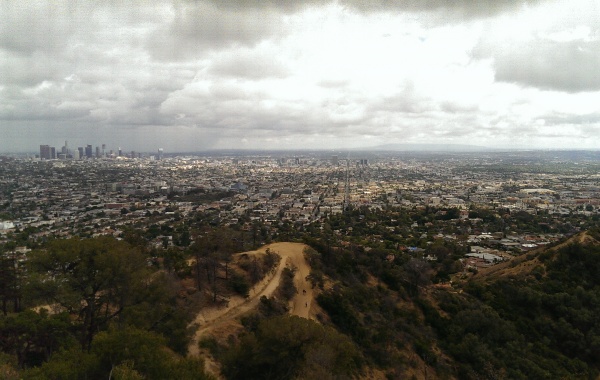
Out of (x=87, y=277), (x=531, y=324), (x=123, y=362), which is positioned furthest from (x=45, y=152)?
(x=531, y=324)

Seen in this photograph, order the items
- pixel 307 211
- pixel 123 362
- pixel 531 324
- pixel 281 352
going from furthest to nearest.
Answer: pixel 307 211 < pixel 531 324 < pixel 281 352 < pixel 123 362

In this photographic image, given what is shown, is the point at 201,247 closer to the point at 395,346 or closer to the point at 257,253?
the point at 257,253

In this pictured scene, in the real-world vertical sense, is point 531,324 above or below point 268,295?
below

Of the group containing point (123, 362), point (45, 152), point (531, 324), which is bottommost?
point (531, 324)

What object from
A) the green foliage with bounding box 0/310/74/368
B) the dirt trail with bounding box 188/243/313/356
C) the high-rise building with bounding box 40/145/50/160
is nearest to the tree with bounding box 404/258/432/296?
the dirt trail with bounding box 188/243/313/356

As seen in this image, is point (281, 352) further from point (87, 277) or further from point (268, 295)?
point (268, 295)
